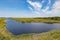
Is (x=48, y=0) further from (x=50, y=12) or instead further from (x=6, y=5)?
(x=6, y=5)

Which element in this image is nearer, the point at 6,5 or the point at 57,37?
the point at 57,37

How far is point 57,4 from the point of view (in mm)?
15547

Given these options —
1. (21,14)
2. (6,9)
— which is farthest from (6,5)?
(21,14)

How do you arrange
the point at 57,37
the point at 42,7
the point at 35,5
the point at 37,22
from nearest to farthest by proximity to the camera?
1. the point at 57,37
2. the point at 35,5
3. the point at 42,7
4. the point at 37,22

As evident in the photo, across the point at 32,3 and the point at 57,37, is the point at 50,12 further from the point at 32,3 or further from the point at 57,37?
the point at 57,37

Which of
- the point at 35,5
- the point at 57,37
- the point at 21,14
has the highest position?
the point at 35,5

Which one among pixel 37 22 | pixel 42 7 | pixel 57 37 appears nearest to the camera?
pixel 57 37

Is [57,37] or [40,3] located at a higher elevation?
[40,3]

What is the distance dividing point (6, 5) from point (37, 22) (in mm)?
10899

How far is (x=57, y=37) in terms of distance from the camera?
1005cm

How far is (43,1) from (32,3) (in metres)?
1.48

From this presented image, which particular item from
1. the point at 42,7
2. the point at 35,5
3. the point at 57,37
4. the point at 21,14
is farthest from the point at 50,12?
the point at 57,37

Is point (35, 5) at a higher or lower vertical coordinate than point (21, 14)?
higher

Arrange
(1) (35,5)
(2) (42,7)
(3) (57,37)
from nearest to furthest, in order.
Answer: (3) (57,37) → (1) (35,5) → (2) (42,7)
